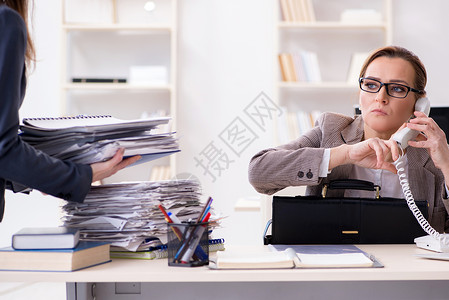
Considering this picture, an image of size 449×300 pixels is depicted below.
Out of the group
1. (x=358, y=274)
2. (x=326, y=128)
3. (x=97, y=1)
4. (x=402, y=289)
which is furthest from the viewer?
(x=97, y=1)

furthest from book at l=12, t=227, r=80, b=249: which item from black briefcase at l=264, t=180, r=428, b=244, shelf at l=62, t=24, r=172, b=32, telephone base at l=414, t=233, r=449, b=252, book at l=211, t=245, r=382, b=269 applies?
shelf at l=62, t=24, r=172, b=32

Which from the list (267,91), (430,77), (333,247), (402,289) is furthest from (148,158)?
(430,77)

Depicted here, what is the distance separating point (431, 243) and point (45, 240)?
919 mm

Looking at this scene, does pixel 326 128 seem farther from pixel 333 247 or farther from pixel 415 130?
pixel 333 247

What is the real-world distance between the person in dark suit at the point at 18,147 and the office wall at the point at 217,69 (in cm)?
329

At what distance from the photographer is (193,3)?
14.7 ft

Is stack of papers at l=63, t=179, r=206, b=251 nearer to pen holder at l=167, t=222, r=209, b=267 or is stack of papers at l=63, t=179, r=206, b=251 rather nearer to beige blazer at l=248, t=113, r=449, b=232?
pen holder at l=167, t=222, r=209, b=267

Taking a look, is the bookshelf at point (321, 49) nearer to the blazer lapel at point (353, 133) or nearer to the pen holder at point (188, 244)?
the blazer lapel at point (353, 133)

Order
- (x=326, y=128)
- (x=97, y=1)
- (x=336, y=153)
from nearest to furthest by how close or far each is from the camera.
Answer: (x=336, y=153)
(x=326, y=128)
(x=97, y=1)

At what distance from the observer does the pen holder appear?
1.20m

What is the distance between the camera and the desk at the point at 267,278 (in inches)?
44.6

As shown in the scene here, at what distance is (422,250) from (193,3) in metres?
3.44

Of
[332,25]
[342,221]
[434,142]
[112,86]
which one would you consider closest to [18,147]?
[342,221]

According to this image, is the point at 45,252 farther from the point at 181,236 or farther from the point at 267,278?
the point at 267,278
